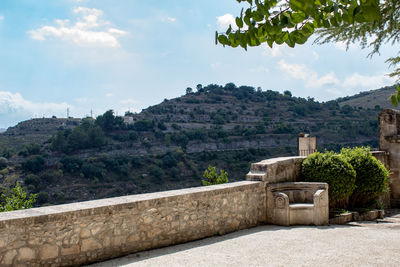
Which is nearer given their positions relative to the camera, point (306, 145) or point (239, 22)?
point (239, 22)

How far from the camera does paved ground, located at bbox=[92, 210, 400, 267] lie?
4020 millimetres

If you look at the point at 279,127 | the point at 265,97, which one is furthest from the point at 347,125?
the point at 265,97

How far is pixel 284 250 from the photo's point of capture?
176 inches

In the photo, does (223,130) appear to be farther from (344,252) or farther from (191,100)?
(344,252)

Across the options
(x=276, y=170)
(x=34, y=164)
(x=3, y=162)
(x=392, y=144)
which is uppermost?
(x=392, y=144)

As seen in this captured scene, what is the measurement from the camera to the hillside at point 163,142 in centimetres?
4306

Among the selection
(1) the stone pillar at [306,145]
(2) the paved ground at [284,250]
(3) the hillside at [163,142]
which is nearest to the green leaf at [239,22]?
(2) the paved ground at [284,250]

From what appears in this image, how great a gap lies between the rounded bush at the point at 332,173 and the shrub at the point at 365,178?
725mm

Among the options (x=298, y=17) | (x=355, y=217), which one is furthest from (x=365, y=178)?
(x=298, y=17)

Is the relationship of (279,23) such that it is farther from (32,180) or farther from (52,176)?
(52,176)

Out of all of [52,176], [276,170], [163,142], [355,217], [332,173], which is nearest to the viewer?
[276,170]

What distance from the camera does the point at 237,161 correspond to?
171ft

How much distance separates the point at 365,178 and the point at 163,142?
1996 inches

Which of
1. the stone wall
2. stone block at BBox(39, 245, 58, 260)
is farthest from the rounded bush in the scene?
stone block at BBox(39, 245, 58, 260)
